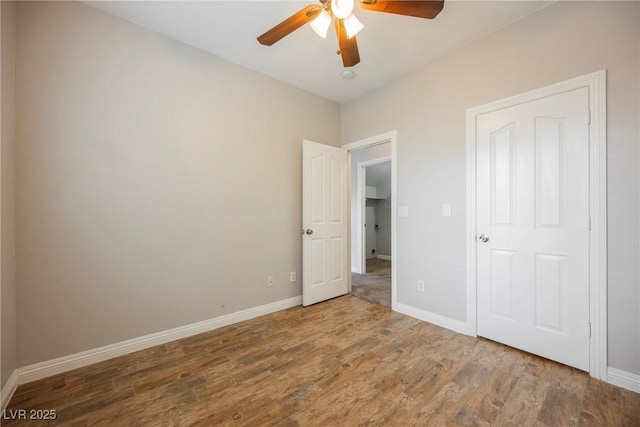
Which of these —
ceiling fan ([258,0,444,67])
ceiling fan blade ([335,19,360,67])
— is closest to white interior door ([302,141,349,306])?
ceiling fan blade ([335,19,360,67])

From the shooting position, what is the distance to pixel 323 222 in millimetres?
3268

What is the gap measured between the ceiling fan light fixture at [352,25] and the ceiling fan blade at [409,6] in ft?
0.29

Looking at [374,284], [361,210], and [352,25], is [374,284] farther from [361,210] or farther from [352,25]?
[352,25]

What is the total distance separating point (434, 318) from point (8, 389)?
330 centimetres

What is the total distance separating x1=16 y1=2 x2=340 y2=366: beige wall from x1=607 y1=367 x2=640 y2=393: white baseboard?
278cm

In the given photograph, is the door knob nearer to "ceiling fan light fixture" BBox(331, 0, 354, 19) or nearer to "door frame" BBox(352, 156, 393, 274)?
"ceiling fan light fixture" BBox(331, 0, 354, 19)

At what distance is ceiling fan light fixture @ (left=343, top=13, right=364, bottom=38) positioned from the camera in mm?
1563

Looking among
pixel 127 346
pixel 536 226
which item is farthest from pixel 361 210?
pixel 127 346

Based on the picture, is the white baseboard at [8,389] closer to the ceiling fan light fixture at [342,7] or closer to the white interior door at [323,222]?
the white interior door at [323,222]

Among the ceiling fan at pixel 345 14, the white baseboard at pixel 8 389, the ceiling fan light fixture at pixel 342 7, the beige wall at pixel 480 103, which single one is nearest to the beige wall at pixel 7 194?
the white baseboard at pixel 8 389

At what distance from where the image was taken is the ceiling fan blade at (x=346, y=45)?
5.30ft

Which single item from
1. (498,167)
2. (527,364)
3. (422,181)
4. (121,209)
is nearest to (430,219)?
(422,181)

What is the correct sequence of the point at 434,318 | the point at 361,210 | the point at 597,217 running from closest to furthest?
the point at 597,217
the point at 434,318
the point at 361,210

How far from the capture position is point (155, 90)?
2.21 metres
